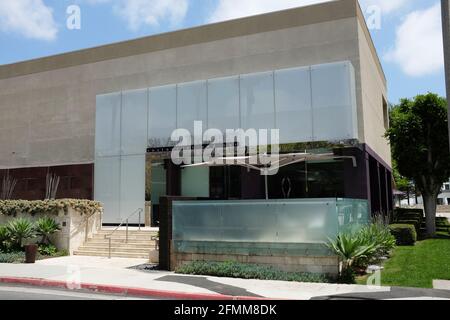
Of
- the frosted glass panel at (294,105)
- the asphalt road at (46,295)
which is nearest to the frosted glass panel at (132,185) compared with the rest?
the frosted glass panel at (294,105)

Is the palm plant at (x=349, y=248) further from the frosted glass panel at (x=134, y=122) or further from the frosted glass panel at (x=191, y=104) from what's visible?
the frosted glass panel at (x=134, y=122)

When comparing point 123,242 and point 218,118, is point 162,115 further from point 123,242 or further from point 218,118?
point 123,242

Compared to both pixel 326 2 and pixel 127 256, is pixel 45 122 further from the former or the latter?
pixel 326 2

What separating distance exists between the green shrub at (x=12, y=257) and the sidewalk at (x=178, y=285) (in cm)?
140

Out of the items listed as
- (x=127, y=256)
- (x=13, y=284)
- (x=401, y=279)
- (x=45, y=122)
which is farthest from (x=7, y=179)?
(x=401, y=279)

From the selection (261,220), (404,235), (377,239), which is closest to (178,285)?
(261,220)

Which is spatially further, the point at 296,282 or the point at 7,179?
the point at 7,179

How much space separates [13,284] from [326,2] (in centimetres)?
1780

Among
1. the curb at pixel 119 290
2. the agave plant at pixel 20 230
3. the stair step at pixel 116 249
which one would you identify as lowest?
the curb at pixel 119 290

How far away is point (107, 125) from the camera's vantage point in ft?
84.2

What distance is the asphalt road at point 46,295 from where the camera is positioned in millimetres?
10133

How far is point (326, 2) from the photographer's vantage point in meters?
21.5

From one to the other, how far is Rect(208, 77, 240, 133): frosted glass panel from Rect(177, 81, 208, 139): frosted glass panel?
0.39 meters
